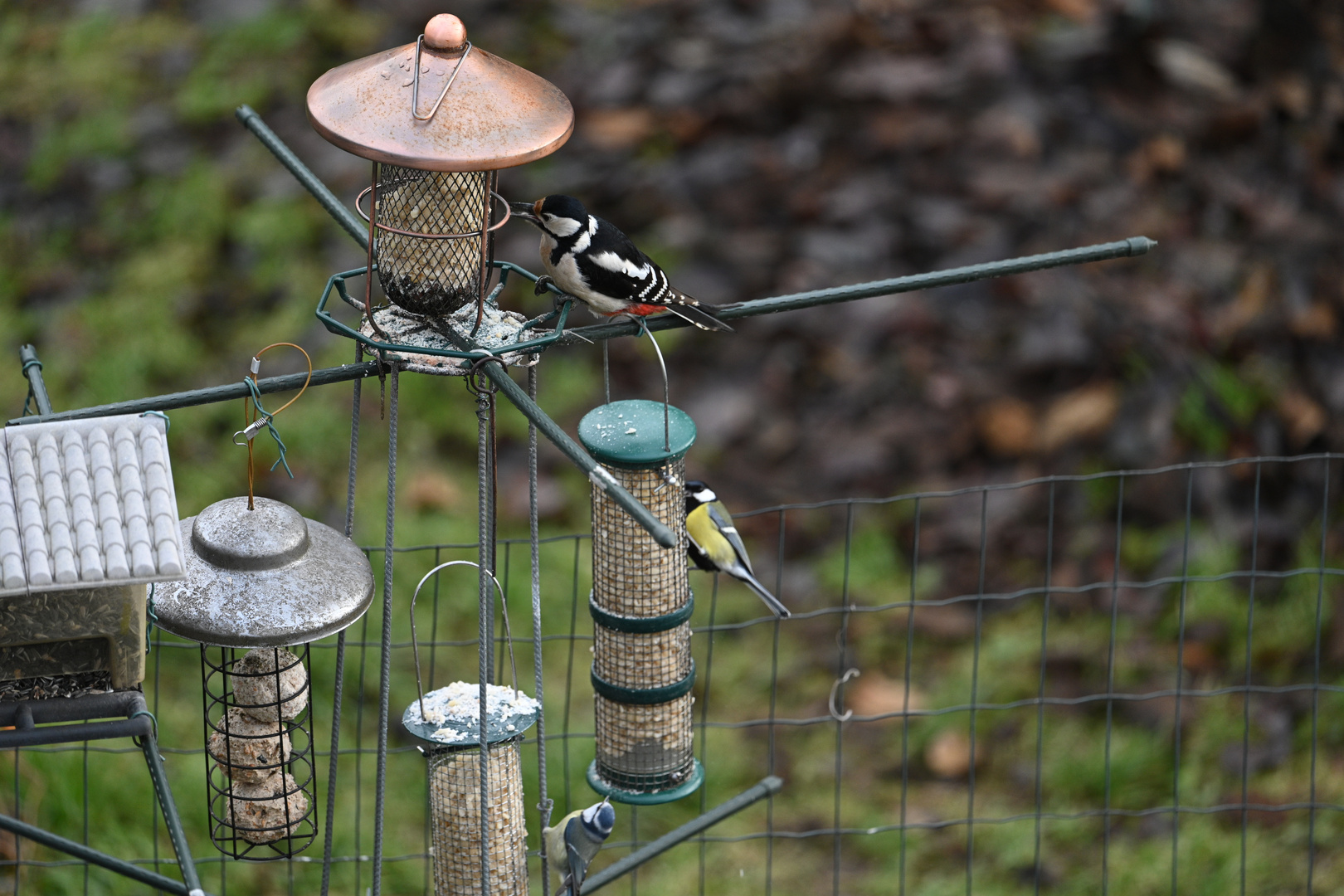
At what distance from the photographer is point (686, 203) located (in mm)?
8141

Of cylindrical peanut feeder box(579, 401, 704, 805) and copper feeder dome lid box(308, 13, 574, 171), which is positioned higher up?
copper feeder dome lid box(308, 13, 574, 171)

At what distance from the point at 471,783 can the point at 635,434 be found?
3.00 feet

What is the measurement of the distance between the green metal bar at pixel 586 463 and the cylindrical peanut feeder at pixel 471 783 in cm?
85

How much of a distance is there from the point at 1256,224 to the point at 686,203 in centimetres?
291

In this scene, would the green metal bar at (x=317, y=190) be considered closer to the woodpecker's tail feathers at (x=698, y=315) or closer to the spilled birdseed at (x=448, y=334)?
the spilled birdseed at (x=448, y=334)

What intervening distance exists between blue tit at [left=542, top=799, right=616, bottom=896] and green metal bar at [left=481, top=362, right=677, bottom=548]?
107 centimetres

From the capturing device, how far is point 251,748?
3732mm

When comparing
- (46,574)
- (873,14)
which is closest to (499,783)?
(46,574)

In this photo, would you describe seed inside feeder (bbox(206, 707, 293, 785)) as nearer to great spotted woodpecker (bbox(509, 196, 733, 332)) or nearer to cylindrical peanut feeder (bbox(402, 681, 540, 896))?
cylindrical peanut feeder (bbox(402, 681, 540, 896))

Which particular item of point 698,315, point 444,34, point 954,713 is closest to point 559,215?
point 698,315

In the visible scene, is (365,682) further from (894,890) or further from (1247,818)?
(1247,818)

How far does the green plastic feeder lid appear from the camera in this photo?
11.8ft

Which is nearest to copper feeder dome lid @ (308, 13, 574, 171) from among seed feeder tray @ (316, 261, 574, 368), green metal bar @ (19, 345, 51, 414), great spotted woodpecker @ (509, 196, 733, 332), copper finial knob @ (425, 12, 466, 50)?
copper finial knob @ (425, 12, 466, 50)

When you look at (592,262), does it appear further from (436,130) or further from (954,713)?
(954,713)
